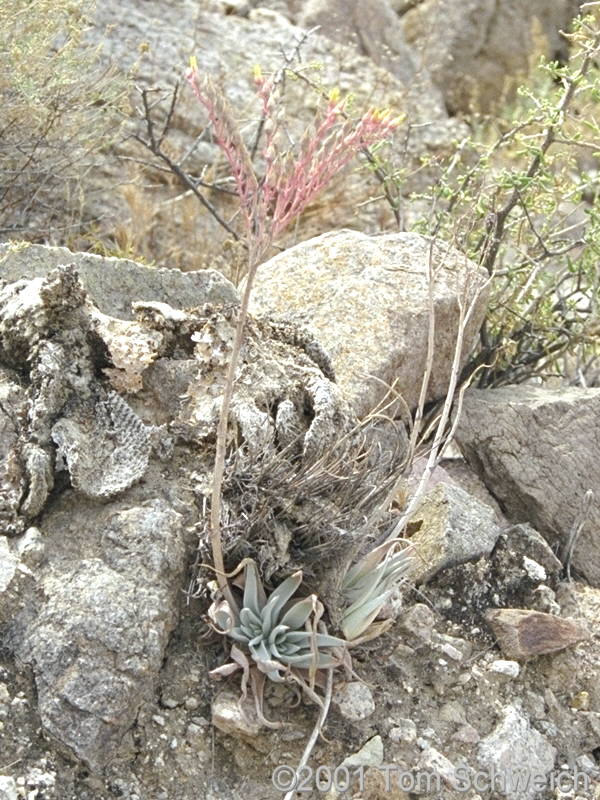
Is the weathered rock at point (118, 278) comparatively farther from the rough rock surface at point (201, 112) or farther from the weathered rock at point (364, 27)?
the weathered rock at point (364, 27)

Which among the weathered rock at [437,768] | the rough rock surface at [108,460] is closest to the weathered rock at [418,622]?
the weathered rock at [437,768]

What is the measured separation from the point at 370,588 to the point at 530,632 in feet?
2.14

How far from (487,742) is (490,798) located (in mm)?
165

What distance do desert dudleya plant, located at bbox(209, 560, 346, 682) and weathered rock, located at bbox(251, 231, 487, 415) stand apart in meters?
1.16

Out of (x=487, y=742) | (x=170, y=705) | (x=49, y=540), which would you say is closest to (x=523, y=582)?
(x=487, y=742)

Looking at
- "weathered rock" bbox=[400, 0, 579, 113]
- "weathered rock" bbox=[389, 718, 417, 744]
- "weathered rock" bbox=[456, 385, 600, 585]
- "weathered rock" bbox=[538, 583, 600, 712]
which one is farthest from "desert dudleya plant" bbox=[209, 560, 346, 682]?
"weathered rock" bbox=[400, 0, 579, 113]

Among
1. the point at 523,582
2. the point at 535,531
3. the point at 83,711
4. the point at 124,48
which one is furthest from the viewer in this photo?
the point at 124,48

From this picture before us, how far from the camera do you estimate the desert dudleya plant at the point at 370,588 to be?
333 centimetres

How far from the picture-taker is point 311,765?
125 inches

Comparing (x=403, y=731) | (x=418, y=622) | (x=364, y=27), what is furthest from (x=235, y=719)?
(x=364, y=27)

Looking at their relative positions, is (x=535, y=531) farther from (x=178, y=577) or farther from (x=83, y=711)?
(x=83, y=711)

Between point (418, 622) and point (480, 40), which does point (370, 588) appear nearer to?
point (418, 622)

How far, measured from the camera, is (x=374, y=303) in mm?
4520

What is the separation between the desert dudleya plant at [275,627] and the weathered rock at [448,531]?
0.69m
